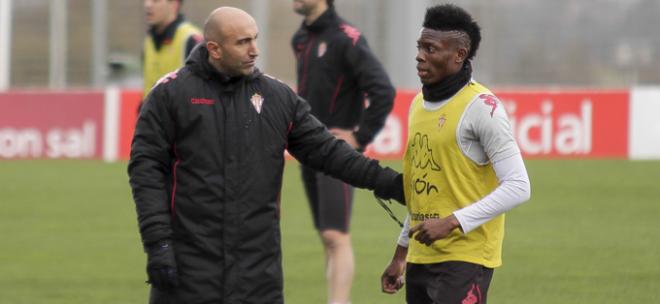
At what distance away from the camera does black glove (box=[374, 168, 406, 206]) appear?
6230 millimetres


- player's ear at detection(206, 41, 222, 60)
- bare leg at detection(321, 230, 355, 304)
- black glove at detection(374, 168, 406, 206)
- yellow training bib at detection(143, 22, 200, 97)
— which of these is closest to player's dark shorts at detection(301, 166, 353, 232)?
bare leg at detection(321, 230, 355, 304)

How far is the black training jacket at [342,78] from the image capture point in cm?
888

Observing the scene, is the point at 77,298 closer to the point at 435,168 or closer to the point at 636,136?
the point at 435,168

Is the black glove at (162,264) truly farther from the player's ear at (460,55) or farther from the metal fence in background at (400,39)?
the metal fence in background at (400,39)

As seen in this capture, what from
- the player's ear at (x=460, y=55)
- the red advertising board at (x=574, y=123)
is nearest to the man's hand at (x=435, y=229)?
the player's ear at (x=460, y=55)

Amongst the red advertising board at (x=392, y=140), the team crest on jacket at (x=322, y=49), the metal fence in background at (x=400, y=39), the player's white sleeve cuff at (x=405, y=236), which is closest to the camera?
the player's white sleeve cuff at (x=405, y=236)

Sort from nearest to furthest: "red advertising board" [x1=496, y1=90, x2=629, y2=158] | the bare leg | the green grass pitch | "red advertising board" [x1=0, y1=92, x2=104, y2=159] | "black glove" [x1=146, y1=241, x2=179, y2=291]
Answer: "black glove" [x1=146, y1=241, x2=179, y2=291]
the bare leg
the green grass pitch
"red advertising board" [x1=496, y1=90, x2=629, y2=158]
"red advertising board" [x1=0, y1=92, x2=104, y2=159]

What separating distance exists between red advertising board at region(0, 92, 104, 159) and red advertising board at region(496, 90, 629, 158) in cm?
649

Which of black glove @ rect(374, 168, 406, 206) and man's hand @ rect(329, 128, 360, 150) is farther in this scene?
man's hand @ rect(329, 128, 360, 150)

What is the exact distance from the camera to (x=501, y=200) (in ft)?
18.7

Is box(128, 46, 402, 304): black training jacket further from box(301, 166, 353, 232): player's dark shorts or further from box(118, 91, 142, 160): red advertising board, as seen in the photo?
box(118, 91, 142, 160): red advertising board

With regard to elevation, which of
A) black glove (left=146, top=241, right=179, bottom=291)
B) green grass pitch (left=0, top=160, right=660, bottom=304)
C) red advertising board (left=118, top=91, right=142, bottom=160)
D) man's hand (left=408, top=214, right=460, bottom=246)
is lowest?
green grass pitch (left=0, top=160, right=660, bottom=304)

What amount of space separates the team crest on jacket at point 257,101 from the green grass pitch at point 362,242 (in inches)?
150

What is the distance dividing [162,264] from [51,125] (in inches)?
671
